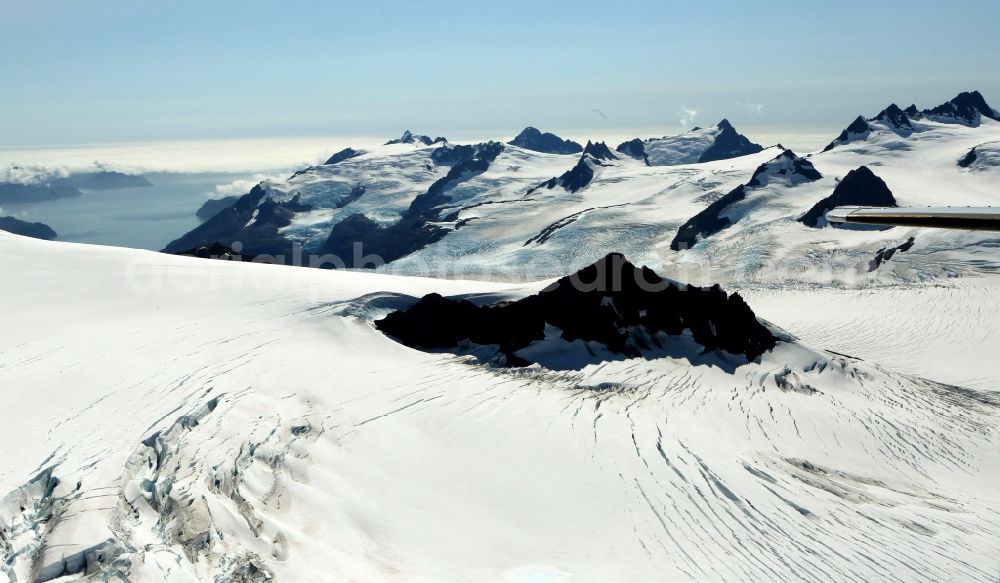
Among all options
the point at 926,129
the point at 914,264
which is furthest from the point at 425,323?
the point at 926,129

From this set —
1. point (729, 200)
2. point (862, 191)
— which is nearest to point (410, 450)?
point (862, 191)

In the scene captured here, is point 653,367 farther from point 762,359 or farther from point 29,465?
point 29,465

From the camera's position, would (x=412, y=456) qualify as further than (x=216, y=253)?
No

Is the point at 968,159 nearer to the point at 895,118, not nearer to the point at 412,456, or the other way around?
the point at 895,118

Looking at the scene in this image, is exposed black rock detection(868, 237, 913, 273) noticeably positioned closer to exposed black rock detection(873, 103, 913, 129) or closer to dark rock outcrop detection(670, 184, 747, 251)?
dark rock outcrop detection(670, 184, 747, 251)

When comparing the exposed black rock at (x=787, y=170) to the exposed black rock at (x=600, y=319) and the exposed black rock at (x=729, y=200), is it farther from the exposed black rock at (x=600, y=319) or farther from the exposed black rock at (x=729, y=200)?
the exposed black rock at (x=600, y=319)

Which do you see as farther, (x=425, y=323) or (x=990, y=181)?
(x=990, y=181)

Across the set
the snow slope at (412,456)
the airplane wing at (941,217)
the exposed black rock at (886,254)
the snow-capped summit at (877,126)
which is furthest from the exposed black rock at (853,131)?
the airplane wing at (941,217)
